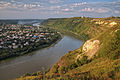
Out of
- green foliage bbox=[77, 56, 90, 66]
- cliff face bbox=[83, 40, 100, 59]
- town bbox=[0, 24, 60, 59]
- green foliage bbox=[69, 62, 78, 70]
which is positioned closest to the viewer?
green foliage bbox=[77, 56, 90, 66]

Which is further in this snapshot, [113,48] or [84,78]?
[113,48]

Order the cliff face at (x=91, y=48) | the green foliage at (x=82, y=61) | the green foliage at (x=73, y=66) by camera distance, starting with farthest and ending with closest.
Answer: the cliff face at (x=91, y=48) < the green foliage at (x=73, y=66) < the green foliage at (x=82, y=61)

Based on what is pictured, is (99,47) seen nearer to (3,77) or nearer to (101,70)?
(101,70)

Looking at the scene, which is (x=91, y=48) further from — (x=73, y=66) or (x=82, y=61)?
(x=73, y=66)

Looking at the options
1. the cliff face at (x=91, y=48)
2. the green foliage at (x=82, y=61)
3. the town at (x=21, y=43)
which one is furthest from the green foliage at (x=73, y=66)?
the town at (x=21, y=43)

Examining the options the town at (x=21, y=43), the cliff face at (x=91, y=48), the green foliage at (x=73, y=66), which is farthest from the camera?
the town at (x=21, y=43)

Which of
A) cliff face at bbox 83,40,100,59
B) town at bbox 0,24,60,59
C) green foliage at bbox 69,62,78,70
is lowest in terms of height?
town at bbox 0,24,60,59

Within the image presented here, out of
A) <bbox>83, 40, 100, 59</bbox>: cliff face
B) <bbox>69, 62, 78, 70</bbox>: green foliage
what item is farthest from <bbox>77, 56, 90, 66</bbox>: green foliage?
<bbox>83, 40, 100, 59</bbox>: cliff face

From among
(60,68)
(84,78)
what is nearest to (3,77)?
(60,68)

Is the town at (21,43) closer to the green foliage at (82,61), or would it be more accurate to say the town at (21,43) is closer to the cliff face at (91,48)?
the green foliage at (82,61)

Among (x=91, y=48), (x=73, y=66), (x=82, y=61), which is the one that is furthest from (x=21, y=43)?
(x=91, y=48)

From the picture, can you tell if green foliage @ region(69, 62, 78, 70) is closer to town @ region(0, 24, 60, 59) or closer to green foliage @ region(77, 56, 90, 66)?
green foliage @ region(77, 56, 90, 66)
